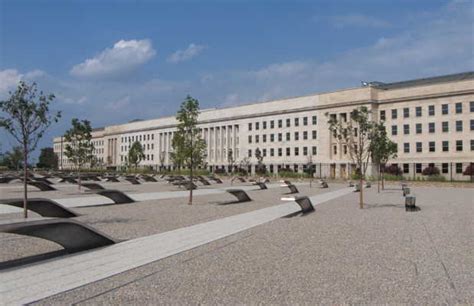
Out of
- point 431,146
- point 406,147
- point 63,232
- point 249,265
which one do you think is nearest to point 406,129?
point 406,147

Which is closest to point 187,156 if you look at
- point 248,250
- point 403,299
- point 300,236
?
point 300,236

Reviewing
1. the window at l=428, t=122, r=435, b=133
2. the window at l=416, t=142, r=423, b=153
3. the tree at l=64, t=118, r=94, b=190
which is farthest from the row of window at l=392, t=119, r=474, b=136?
the tree at l=64, t=118, r=94, b=190

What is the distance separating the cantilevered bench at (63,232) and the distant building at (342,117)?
59538mm

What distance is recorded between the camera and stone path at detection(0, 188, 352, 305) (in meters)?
6.48

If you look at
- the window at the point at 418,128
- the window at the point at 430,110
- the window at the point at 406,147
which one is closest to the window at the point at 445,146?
the window at the point at 418,128

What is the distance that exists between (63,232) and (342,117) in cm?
7780

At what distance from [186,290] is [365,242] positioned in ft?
19.1

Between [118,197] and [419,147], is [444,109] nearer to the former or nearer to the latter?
[419,147]

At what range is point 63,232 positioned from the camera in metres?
8.97

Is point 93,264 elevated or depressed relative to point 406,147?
depressed

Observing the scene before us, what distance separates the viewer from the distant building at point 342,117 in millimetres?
73250

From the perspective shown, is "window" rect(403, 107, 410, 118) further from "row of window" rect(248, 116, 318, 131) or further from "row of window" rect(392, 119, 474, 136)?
"row of window" rect(248, 116, 318, 131)

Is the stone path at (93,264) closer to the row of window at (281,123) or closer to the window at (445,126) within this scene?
the window at (445,126)

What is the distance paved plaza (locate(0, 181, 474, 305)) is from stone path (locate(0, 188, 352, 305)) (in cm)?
2
